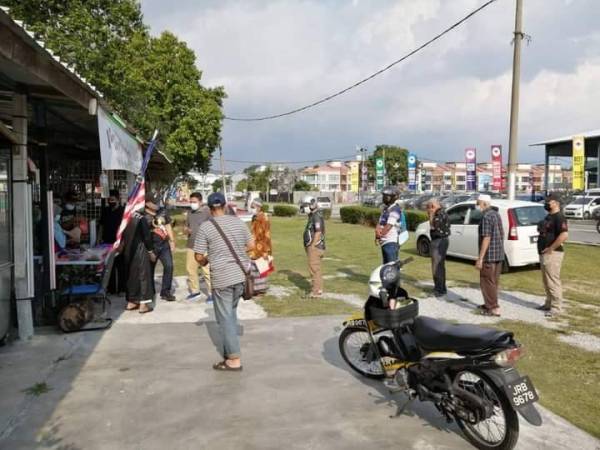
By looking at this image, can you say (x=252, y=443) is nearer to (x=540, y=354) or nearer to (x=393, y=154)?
(x=540, y=354)

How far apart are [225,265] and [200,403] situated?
4.21 ft

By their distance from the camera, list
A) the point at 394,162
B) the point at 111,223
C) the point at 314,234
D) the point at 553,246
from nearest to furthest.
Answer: the point at 553,246 → the point at 314,234 → the point at 111,223 → the point at 394,162

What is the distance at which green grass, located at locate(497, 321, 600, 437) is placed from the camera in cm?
416

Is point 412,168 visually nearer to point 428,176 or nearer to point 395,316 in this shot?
point 395,316

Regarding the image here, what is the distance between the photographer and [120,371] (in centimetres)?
507

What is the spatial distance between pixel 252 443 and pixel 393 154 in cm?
9108

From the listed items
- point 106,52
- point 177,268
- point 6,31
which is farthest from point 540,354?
point 106,52

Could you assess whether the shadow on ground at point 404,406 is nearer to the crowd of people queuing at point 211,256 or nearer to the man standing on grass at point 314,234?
the crowd of people queuing at point 211,256

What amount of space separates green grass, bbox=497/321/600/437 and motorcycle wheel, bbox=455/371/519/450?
0.85 metres

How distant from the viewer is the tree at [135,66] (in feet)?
53.7

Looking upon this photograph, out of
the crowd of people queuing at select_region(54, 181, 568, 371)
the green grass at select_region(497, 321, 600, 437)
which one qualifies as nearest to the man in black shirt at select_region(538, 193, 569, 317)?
the crowd of people queuing at select_region(54, 181, 568, 371)

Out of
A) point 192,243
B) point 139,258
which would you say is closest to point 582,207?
point 192,243

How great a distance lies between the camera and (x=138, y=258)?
7285 mm

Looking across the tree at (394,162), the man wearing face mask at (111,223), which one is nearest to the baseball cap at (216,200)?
the man wearing face mask at (111,223)
